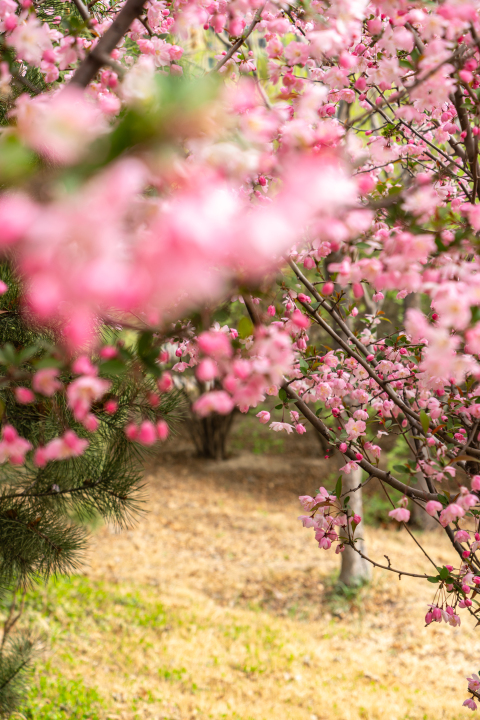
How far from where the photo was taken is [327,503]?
1.82 m

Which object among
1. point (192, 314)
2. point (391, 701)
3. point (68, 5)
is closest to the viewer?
point (192, 314)

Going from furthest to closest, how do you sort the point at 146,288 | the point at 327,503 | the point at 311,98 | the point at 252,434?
the point at 252,434
the point at 327,503
the point at 311,98
the point at 146,288

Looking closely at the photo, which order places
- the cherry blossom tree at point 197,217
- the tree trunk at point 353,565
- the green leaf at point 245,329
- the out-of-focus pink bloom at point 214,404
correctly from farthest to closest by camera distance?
the tree trunk at point 353,565 → the green leaf at point 245,329 → the out-of-focus pink bloom at point 214,404 → the cherry blossom tree at point 197,217

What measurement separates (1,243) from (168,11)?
2.18m

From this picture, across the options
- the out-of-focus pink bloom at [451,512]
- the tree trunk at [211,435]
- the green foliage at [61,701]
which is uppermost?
the tree trunk at [211,435]

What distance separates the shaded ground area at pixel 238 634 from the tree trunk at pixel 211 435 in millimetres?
2212

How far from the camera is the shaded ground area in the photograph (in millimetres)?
3605

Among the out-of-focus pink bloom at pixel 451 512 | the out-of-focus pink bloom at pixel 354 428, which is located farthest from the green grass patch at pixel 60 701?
the out-of-focus pink bloom at pixel 451 512

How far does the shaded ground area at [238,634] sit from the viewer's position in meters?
3.61

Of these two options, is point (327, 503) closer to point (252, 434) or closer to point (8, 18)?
point (8, 18)

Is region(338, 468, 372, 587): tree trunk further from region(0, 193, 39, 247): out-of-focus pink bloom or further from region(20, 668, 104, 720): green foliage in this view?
region(0, 193, 39, 247): out-of-focus pink bloom

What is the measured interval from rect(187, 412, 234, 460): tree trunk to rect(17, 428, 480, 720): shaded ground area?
87.1 inches

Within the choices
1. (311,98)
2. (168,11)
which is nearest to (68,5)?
(168,11)

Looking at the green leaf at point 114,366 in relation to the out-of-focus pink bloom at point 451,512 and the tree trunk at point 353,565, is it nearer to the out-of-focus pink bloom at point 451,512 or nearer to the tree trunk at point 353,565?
the out-of-focus pink bloom at point 451,512
